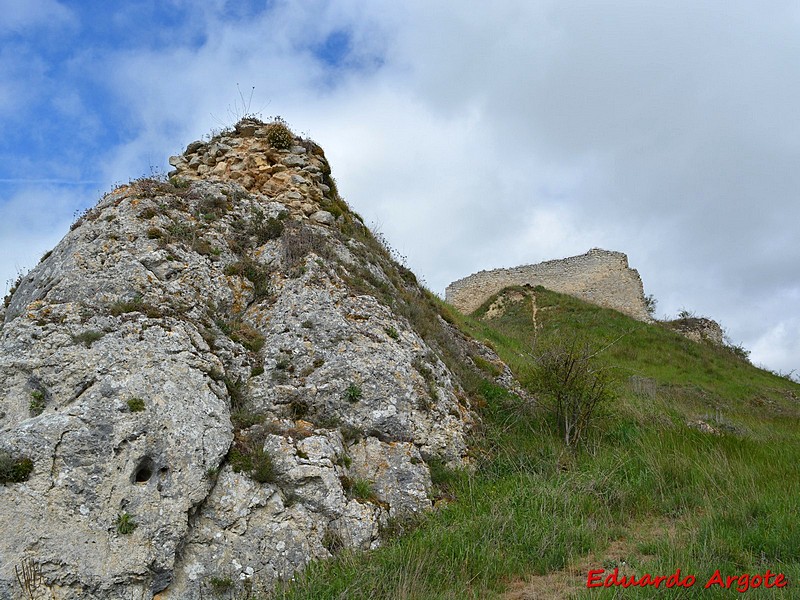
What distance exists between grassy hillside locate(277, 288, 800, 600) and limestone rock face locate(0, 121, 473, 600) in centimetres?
62

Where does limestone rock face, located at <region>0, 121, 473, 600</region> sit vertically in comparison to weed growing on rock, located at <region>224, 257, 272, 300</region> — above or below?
below

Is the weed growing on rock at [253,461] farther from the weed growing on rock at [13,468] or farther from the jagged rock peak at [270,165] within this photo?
the jagged rock peak at [270,165]

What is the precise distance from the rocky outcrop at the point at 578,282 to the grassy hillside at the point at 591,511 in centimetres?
1902

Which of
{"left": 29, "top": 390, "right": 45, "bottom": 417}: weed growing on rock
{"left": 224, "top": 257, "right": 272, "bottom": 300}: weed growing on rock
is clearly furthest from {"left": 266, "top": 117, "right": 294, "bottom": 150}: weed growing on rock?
{"left": 29, "top": 390, "right": 45, "bottom": 417}: weed growing on rock

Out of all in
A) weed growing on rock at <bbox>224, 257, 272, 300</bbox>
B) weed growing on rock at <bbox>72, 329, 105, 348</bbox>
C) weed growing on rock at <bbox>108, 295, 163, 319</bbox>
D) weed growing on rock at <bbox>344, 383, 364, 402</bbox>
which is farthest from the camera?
weed growing on rock at <bbox>224, 257, 272, 300</bbox>

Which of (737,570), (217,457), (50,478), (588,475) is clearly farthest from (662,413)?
(50,478)

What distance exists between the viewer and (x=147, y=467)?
5.48 metres

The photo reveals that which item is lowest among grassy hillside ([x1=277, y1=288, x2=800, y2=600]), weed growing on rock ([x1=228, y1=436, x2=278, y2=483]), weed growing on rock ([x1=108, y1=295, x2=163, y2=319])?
grassy hillside ([x1=277, y1=288, x2=800, y2=600])

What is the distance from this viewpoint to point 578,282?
3106 cm

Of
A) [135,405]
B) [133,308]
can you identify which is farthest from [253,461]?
[133,308]

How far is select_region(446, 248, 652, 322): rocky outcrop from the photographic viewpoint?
29297mm

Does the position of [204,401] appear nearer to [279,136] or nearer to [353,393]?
[353,393]

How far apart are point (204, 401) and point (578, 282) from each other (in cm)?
2759

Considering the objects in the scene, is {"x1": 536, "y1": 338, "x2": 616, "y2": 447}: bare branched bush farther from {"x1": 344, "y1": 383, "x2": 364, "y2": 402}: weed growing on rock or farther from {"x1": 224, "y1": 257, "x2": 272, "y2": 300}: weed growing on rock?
{"x1": 224, "y1": 257, "x2": 272, "y2": 300}: weed growing on rock
